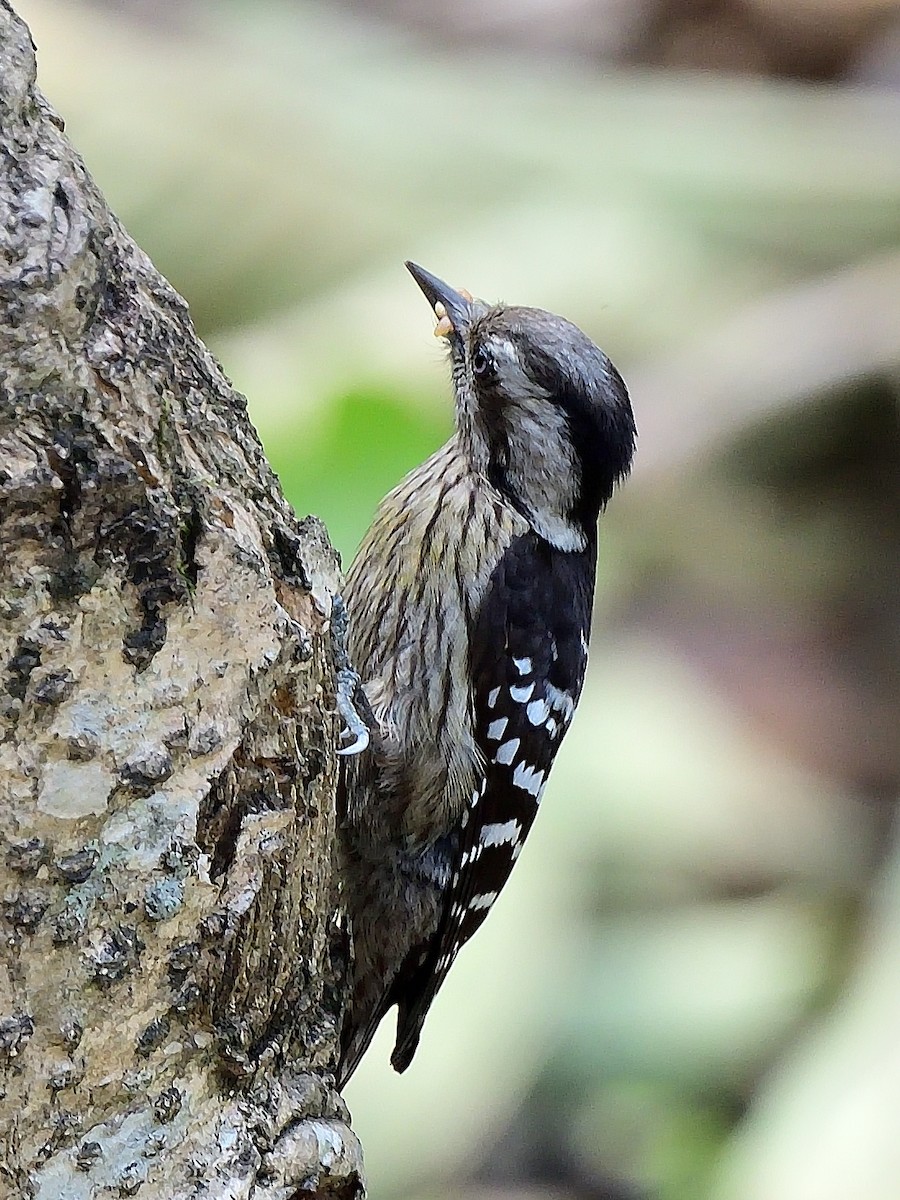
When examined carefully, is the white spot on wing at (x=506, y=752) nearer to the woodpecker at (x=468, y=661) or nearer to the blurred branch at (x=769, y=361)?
the woodpecker at (x=468, y=661)

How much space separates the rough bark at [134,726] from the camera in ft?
3.86

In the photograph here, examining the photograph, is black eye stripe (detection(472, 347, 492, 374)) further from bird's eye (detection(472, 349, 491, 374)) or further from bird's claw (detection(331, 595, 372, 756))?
bird's claw (detection(331, 595, 372, 756))

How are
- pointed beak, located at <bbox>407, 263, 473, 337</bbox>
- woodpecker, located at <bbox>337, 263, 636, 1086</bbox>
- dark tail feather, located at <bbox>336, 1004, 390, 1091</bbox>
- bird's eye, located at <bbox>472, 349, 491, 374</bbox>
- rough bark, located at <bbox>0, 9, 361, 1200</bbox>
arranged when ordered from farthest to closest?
pointed beak, located at <bbox>407, 263, 473, 337</bbox> < bird's eye, located at <bbox>472, 349, 491, 374</bbox> < woodpecker, located at <bbox>337, 263, 636, 1086</bbox> < dark tail feather, located at <bbox>336, 1004, 390, 1091</bbox> < rough bark, located at <bbox>0, 9, 361, 1200</bbox>

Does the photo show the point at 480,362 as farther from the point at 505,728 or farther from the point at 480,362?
the point at 505,728

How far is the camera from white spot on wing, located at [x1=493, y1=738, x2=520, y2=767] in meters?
2.41

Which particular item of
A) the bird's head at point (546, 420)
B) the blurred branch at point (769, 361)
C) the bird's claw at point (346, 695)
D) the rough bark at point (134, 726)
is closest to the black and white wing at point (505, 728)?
the bird's head at point (546, 420)

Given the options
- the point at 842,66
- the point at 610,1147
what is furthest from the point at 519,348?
the point at 842,66

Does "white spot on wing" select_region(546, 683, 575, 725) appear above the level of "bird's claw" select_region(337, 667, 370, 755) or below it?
above

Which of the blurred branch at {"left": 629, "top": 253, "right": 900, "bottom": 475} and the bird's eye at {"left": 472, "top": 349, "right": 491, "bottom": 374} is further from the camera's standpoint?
the blurred branch at {"left": 629, "top": 253, "right": 900, "bottom": 475}

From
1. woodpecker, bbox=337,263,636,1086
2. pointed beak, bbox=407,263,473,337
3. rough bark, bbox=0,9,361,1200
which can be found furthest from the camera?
pointed beak, bbox=407,263,473,337

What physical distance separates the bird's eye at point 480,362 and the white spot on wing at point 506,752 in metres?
0.71

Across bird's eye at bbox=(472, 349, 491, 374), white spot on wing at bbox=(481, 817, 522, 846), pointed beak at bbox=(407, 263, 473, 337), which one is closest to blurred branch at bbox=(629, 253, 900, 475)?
pointed beak at bbox=(407, 263, 473, 337)

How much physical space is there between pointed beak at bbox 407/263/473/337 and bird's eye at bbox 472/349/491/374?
90mm

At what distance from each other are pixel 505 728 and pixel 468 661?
0.44 ft
